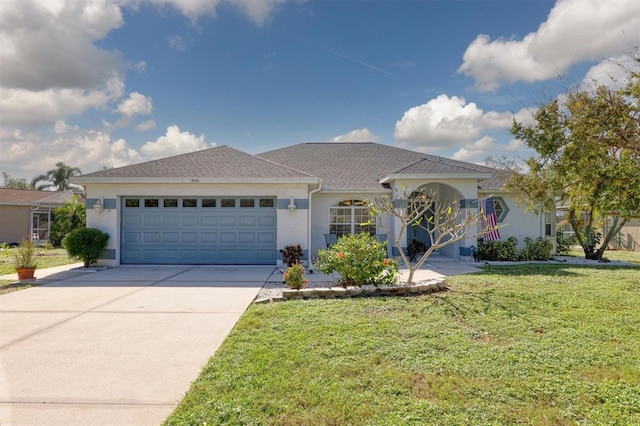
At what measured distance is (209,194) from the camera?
12.1 m

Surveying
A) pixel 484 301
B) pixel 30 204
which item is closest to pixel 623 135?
pixel 484 301

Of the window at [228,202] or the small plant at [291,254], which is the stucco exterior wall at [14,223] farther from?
the small plant at [291,254]

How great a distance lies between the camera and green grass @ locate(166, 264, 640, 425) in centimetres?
310

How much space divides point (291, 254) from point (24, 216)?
2191 cm

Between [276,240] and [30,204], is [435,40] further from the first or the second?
[30,204]

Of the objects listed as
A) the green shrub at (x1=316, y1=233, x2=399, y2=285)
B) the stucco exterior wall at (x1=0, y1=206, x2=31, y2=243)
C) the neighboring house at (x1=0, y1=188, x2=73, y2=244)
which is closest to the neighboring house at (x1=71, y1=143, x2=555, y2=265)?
the green shrub at (x1=316, y1=233, x2=399, y2=285)

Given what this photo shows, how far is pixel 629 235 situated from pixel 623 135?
18.2 m

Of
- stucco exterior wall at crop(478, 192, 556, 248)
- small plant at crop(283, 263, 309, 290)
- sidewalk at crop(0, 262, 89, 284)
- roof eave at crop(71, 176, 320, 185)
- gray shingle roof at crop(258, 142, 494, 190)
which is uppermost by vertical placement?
gray shingle roof at crop(258, 142, 494, 190)

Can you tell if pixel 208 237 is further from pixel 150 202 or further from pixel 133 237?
pixel 133 237

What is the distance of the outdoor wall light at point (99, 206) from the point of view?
1198cm

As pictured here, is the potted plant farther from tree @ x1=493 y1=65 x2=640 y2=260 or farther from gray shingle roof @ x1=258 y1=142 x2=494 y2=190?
tree @ x1=493 y1=65 x2=640 y2=260

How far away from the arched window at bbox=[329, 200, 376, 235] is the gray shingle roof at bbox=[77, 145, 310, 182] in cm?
318

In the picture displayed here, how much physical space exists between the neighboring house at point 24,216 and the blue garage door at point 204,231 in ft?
40.9

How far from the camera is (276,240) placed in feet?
39.8
